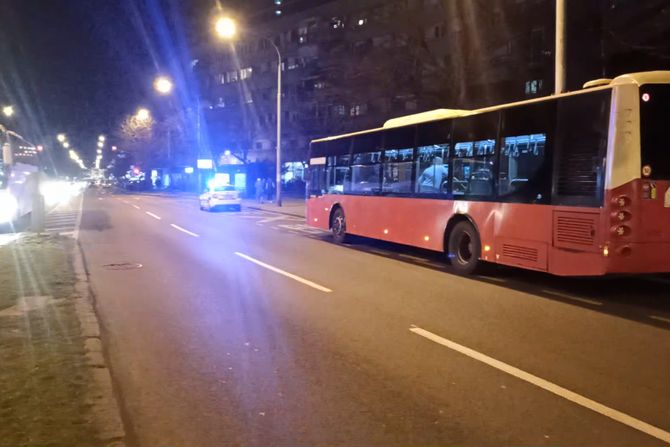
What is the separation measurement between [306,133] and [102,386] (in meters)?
45.5

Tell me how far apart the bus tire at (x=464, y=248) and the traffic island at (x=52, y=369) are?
6.84 metres

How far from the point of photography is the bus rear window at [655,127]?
875cm

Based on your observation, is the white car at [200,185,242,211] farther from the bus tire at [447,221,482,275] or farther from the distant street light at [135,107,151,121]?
the distant street light at [135,107,151,121]

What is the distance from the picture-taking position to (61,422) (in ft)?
14.2

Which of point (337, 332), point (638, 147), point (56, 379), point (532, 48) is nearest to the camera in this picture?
point (56, 379)

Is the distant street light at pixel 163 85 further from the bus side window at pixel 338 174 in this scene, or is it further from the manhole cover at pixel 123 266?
the manhole cover at pixel 123 266

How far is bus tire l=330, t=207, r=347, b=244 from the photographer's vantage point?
1758 centimetres

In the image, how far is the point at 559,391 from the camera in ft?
17.4

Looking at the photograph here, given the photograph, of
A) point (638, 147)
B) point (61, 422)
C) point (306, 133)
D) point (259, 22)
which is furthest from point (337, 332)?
point (259, 22)

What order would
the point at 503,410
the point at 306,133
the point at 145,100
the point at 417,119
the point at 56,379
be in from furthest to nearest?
the point at 145,100, the point at 306,133, the point at 417,119, the point at 56,379, the point at 503,410

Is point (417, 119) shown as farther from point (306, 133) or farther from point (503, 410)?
point (306, 133)

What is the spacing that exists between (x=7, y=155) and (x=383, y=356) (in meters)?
17.7

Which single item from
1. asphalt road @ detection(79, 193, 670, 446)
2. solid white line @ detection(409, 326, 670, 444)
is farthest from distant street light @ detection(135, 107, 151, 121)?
solid white line @ detection(409, 326, 670, 444)

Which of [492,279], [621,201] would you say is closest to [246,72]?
[492,279]
